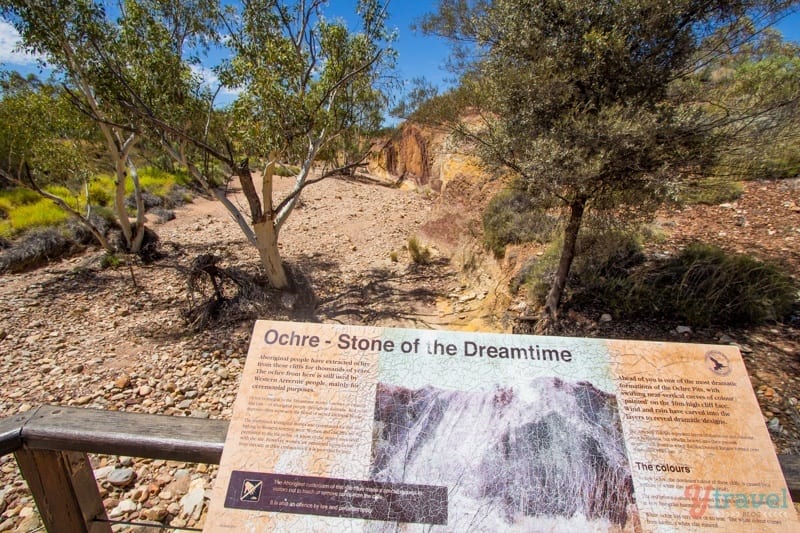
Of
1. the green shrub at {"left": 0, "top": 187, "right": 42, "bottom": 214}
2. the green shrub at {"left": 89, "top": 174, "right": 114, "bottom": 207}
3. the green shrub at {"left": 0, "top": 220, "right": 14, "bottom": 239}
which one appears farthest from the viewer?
the green shrub at {"left": 89, "top": 174, "right": 114, "bottom": 207}

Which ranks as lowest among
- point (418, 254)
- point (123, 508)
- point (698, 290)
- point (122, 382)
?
point (123, 508)

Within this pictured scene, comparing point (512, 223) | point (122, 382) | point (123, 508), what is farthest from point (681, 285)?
point (122, 382)

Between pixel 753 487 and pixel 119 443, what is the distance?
2254 millimetres

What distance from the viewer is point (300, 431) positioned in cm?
135

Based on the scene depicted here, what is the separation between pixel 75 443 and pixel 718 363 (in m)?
2.45

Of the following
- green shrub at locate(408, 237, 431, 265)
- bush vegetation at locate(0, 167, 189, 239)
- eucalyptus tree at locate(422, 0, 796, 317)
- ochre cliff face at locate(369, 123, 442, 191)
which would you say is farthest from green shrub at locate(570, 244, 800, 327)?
bush vegetation at locate(0, 167, 189, 239)

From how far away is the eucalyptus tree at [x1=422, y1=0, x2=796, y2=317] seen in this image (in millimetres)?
3264

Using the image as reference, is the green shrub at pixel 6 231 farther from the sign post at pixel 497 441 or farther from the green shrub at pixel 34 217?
the sign post at pixel 497 441

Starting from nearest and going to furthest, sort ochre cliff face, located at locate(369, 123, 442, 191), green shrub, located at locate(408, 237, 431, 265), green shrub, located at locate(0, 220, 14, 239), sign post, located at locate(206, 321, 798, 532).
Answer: sign post, located at locate(206, 321, 798, 532) < green shrub, located at locate(0, 220, 14, 239) < green shrub, located at locate(408, 237, 431, 265) < ochre cliff face, located at locate(369, 123, 442, 191)

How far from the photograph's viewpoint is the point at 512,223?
23.3 feet

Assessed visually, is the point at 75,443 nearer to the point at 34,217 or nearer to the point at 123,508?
the point at 123,508

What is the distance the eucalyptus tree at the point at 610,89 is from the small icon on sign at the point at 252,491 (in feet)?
10.8

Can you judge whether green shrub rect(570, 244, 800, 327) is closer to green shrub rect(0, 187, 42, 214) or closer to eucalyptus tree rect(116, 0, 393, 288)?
eucalyptus tree rect(116, 0, 393, 288)

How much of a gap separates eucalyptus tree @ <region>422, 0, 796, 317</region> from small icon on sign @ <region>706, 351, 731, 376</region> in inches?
80.6
